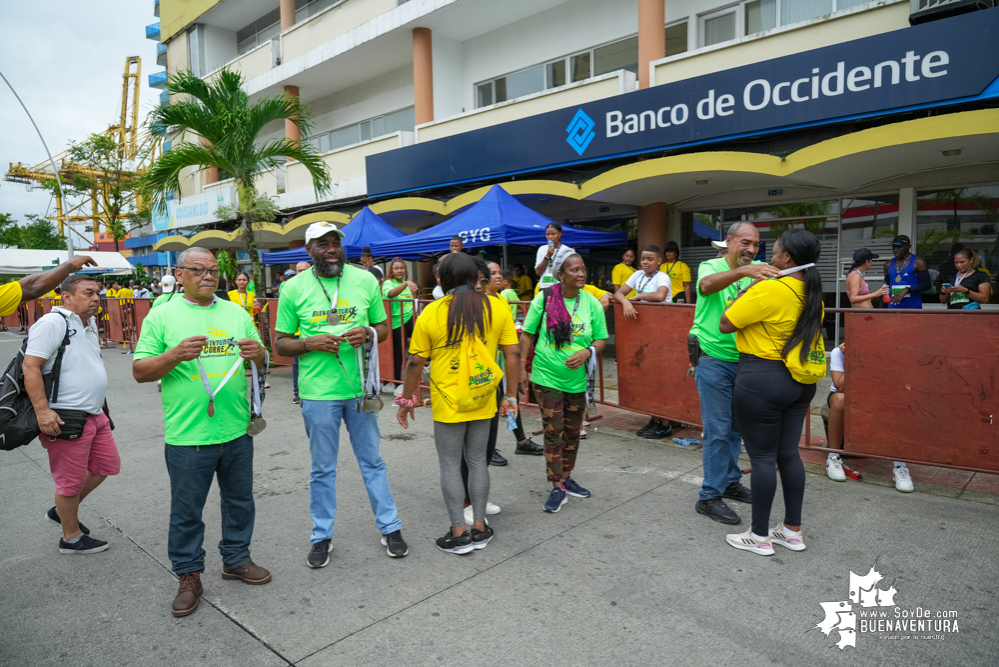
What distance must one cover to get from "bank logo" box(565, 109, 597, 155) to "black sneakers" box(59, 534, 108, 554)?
31.0 ft

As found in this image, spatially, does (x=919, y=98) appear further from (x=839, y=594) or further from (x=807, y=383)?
(x=839, y=594)

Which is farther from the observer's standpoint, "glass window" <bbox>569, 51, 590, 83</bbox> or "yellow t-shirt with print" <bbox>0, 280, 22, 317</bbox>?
"glass window" <bbox>569, 51, 590, 83</bbox>

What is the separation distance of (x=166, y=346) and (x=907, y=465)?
5.24 metres

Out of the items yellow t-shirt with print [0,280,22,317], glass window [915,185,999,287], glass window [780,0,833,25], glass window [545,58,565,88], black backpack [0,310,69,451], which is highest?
glass window [545,58,565,88]

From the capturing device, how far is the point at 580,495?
15.1 feet

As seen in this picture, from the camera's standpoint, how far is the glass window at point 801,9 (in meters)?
9.97

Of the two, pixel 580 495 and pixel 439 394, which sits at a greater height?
pixel 439 394

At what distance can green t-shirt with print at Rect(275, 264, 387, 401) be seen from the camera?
3592 millimetres

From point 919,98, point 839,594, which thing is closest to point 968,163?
point 919,98

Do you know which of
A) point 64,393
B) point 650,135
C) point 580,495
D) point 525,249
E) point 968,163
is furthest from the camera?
point 525,249

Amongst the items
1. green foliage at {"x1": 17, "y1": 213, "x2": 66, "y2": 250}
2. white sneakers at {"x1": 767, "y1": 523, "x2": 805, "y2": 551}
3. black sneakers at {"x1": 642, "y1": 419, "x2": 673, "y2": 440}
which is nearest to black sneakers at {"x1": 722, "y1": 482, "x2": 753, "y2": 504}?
white sneakers at {"x1": 767, "y1": 523, "x2": 805, "y2": 551}

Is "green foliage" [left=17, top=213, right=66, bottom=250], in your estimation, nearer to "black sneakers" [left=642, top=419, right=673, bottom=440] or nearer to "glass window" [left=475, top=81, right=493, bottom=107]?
"glass window" [left=475, top=81, right=493, bottom=107]

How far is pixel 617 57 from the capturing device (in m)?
12.7

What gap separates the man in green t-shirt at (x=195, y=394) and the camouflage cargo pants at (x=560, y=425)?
1.94 meters
